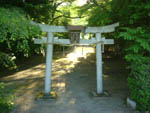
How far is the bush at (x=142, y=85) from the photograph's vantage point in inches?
137

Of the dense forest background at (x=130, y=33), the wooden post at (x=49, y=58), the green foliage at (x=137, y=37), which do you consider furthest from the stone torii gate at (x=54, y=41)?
the green foliage at (x=137, y=37)

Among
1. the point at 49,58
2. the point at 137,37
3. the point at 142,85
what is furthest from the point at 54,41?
the point at 142,85

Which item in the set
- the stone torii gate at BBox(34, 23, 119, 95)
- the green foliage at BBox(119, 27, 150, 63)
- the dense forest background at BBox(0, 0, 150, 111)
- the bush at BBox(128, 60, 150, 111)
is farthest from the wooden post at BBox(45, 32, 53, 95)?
the bush at BBox(128, 60, 150, 111)

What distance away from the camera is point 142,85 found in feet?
11.5

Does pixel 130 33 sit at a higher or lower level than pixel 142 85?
higher

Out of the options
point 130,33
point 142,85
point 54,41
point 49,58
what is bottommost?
point 142,85

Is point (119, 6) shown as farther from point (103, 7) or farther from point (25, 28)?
point (25, 28)

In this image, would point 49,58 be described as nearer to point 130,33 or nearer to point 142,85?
point 130,33

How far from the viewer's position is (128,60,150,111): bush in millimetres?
3475

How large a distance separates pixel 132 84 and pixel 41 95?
115 inches

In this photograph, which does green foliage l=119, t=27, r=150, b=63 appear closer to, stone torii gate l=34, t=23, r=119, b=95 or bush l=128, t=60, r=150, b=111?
bush l=128, t=60, r=150, b=111

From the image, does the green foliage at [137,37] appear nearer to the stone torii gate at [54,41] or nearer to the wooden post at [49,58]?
the stone torii gate at [54,41]

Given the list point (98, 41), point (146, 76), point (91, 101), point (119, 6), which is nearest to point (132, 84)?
point (146, 76)

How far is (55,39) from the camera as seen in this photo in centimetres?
468
